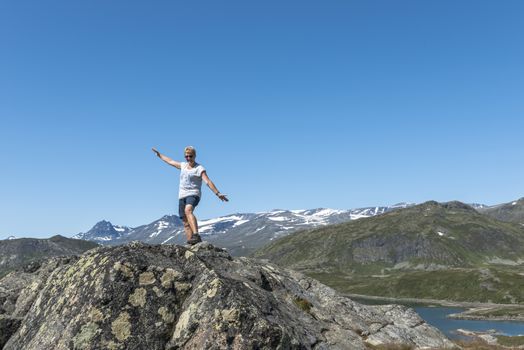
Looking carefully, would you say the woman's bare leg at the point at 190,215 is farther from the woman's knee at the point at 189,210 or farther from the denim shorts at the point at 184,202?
the denim shorts at the point at 184,202

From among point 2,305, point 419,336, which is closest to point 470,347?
point 419,336

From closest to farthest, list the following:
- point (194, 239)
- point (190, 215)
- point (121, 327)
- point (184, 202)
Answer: point (121, 327) → point (190, 215) → point (194, 239) → point (184, 202)

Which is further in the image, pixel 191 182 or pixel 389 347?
pixel 389 347

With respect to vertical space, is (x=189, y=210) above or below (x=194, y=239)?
above

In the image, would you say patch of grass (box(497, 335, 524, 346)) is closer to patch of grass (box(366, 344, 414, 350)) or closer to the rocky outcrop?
patch of grass (box(366, 344, 414, 350))

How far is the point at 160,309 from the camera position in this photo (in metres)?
15.0

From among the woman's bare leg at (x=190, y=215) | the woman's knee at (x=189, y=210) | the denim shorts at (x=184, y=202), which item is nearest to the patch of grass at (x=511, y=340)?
the denim shorts at (x=184, y=202)

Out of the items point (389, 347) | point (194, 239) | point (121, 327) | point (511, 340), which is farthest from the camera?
point (511, 340)

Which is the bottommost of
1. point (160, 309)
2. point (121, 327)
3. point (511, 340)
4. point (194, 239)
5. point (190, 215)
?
point (511, 340)

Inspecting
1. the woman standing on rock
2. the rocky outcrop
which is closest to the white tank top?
the woman standing on rock

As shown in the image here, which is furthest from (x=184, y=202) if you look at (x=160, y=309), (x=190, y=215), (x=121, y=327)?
(x=121, y=327)

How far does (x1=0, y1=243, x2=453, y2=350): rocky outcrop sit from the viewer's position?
13875 millimetres

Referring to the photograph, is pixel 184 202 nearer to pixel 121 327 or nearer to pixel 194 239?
pixel 194 239

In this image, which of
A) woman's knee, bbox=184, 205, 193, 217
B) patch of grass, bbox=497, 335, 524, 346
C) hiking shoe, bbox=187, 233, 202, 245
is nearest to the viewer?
woman's knee, bbox=184, 205, 193, 217
